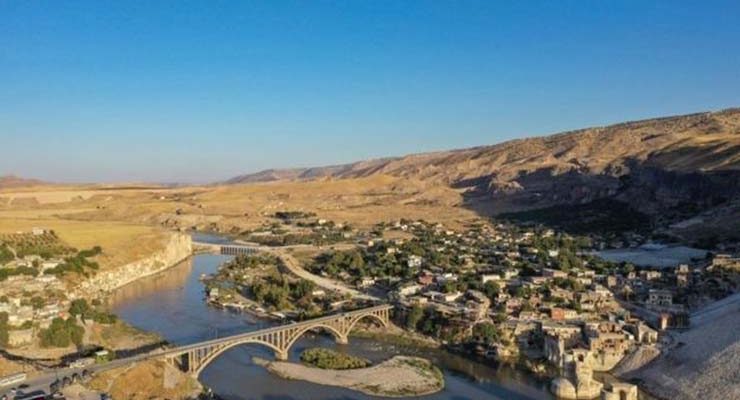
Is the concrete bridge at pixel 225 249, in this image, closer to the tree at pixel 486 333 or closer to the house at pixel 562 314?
the tree at pixel 486 333

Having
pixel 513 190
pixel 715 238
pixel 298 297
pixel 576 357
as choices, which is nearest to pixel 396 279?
pixel 298 297

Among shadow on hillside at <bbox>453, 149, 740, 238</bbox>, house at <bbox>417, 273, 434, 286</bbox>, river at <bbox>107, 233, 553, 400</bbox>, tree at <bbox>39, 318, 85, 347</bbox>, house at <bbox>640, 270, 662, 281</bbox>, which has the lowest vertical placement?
river at <bbox>107, 233, 553, 400</bbox>

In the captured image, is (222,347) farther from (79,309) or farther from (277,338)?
(79,309)

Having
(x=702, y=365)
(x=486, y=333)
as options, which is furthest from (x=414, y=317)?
(x=702, y=365)

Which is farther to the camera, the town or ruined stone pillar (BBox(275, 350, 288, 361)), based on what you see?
ruined stone pillar (BBox(275, 350, 288, 361))

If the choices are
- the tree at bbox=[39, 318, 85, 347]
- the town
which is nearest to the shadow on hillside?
the town

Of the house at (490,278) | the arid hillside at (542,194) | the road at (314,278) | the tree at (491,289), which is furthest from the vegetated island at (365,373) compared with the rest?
the arid hillside at (542,194)

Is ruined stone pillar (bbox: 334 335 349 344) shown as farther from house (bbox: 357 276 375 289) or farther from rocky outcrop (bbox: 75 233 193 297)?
rocky outcrop (bbox: 75 233 193 297)
